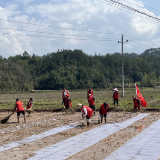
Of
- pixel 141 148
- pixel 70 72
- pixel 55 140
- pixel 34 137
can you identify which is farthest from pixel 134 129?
pixel 70 72

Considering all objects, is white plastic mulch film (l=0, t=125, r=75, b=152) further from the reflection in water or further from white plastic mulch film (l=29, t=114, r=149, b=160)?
the reflection in water

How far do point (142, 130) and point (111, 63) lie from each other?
289 ft

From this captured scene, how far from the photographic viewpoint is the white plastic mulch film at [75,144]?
360 inches

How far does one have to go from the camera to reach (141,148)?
10.1 metres

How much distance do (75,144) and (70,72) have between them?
2902 inches

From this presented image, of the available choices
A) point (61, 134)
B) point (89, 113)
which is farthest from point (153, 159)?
point (89, 113)

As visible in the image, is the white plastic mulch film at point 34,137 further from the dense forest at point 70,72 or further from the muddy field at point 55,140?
the dense forest at point 70,72

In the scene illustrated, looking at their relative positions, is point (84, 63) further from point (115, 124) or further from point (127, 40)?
point (115, 124)

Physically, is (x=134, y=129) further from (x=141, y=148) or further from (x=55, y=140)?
(x=55, y=140)

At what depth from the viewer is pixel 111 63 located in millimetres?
101312

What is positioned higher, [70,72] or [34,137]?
[70,72]

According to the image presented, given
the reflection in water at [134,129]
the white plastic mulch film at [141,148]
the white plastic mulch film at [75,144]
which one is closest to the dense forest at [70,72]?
the reflection in water at [134,129]

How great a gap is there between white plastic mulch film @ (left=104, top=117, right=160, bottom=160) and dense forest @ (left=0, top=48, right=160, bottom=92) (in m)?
54.7

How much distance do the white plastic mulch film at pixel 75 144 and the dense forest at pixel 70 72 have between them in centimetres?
5259
